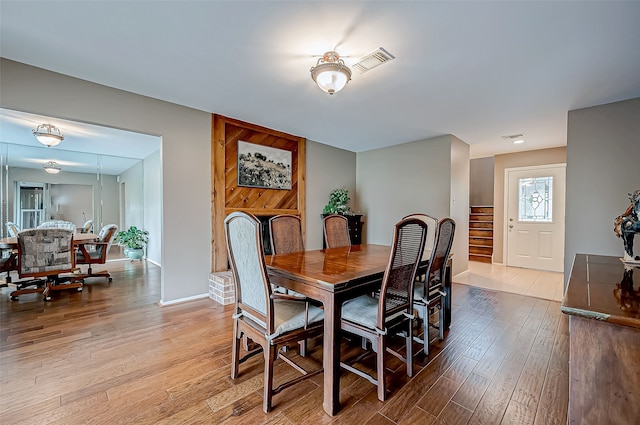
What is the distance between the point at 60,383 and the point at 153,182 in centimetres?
473

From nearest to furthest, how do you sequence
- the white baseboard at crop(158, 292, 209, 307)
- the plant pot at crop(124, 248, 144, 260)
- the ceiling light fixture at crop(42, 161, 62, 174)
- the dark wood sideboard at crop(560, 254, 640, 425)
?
1. the dark wood sideboard at crop(560, 254, 640, 425)
2. the white baseboard at crop(158, 292, 209, 307)
3. the ceiling light fixture at crop(42, 161, 62, 174)
4. the plant pot at crop(124, 248, 144, 260)

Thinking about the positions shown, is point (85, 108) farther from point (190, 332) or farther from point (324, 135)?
point (324, 135)

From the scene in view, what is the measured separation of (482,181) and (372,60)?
6.29 m

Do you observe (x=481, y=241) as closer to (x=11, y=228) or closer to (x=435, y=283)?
(x=435, y=283)

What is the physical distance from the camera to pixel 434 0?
1.68m

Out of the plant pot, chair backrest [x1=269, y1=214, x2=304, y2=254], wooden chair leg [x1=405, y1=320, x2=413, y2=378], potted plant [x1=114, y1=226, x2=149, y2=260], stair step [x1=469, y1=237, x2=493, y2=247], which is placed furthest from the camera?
stair step [x1=469, y1=237, x2=493, y2=247]

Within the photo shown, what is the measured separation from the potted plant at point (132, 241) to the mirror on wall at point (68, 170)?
0.42 m

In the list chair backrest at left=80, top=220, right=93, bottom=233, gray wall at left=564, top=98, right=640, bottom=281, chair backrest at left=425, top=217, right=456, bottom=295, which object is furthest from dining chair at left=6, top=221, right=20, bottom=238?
gray wall at left=564, top=98, right=640, bottom=281

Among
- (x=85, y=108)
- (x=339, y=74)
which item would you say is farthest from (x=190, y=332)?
(x=339, y=74)

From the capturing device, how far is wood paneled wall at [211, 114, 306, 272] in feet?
12.4

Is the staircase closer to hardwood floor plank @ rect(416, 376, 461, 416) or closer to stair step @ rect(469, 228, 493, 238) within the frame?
stair step @ rect(469, 228, 493, 238)

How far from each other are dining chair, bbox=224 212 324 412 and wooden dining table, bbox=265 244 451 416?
0.52 feet

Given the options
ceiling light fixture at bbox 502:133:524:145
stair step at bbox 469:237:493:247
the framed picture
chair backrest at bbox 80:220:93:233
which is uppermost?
ceiling light fixture at bbox 502:133:524:145

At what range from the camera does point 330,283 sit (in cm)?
154
